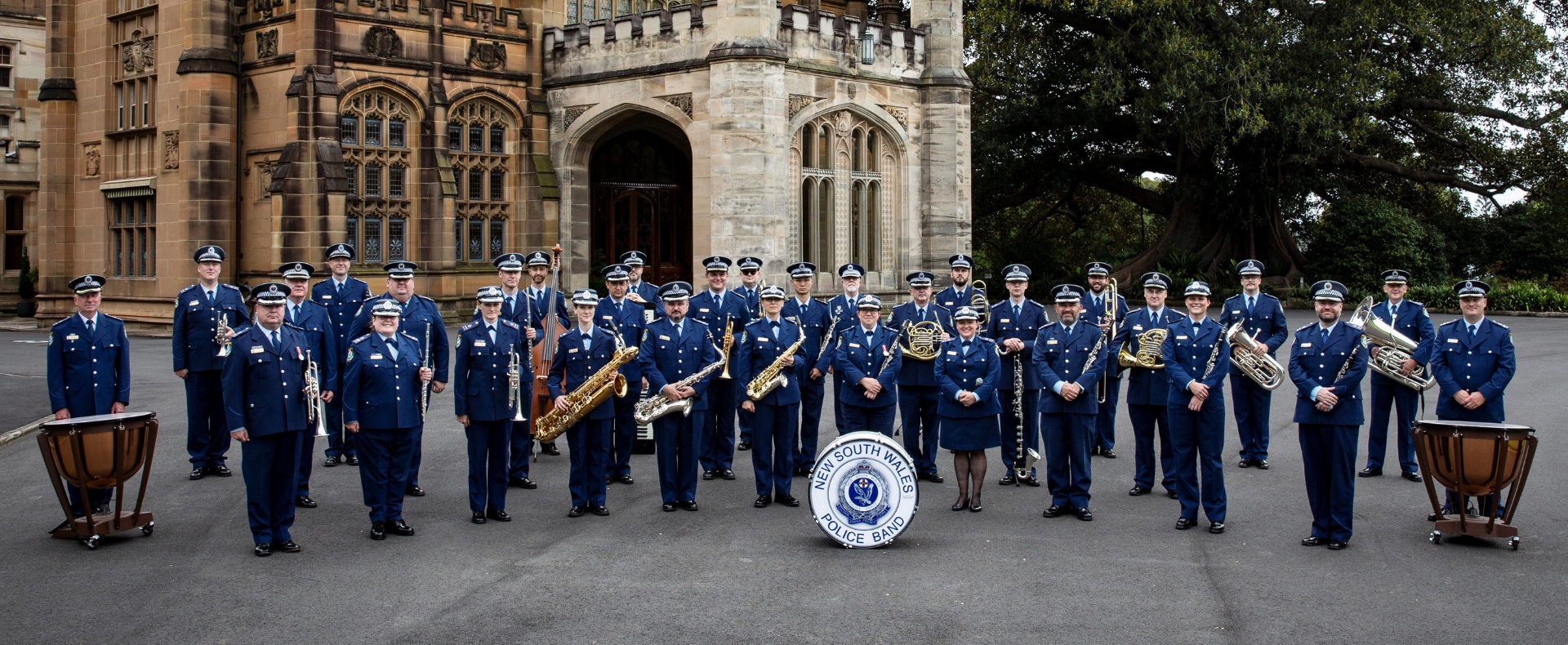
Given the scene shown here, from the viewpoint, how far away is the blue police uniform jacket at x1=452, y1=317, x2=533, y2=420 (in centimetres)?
963

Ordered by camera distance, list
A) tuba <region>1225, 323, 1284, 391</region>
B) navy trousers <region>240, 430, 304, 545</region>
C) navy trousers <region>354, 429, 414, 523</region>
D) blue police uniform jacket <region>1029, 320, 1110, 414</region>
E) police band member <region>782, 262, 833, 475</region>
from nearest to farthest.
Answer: navy trousers <region>240, 430, 304, 545</region>, navy trousers <region>354, 429, 414, 523</region>, blue police uniform jacket <region>1029, 320, 1110, 414</region>, tuba <region>1225, 323, 1284, 391</region>, police band member <region>782, 262, 833, 475</region>

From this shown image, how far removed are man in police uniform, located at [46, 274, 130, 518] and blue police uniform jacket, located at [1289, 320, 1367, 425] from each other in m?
9.02

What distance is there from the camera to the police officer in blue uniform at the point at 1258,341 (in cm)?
1143

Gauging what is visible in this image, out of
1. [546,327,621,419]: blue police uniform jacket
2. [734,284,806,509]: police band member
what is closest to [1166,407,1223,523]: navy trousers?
[734,284,806,509]: police band member

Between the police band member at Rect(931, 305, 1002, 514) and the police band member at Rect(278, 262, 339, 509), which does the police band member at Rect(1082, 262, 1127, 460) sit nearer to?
the police band member at Rect(931, 305, 1002, 514)

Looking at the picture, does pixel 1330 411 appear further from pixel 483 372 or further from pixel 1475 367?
pixel 483 372

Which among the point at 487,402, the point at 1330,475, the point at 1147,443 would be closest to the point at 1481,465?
the point at 1330,475

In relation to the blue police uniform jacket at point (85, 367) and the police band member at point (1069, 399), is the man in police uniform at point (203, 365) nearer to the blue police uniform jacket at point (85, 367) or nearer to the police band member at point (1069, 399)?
the blue police uniform jacket at point (85, 367)

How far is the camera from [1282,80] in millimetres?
27734

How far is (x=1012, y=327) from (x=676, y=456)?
3673 mm

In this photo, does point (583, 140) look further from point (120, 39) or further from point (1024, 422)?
point (1024, 422)

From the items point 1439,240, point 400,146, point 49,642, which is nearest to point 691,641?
point 49,642

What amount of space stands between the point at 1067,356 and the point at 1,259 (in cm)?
3296

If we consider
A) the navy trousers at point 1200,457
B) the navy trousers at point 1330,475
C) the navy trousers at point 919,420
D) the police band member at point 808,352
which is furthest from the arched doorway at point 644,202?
the navy trousers at point 1330,475
